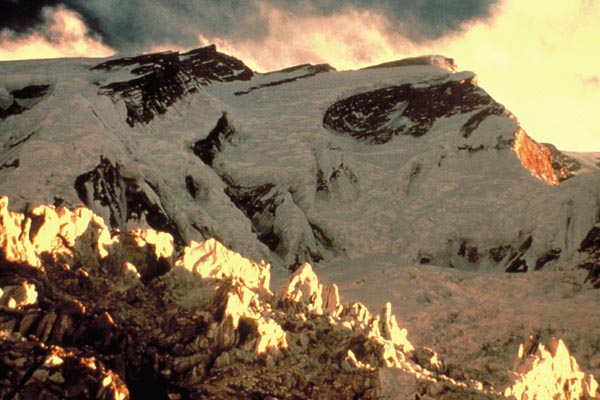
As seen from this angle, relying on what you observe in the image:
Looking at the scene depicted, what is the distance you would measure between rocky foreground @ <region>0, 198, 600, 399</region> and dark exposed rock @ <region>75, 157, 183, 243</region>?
1257 inches

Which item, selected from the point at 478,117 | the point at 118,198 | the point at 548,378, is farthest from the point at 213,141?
the point at 548,378

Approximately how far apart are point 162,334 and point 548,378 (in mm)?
20422

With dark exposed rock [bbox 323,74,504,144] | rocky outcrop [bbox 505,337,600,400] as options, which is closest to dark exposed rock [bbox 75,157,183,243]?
rocky outcrop [bbox 505,337,600,400]

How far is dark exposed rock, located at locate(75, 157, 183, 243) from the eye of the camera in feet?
200

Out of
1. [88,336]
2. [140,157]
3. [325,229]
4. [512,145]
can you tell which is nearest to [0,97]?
[140,157]

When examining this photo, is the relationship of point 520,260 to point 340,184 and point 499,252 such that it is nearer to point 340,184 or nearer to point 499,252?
point 499,252

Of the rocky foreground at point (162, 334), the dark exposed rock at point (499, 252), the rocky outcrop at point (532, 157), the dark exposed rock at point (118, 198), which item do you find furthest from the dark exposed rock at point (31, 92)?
the rocky foreground at point (162, 334)

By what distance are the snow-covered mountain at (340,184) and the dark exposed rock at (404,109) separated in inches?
12.8

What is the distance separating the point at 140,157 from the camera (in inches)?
2995

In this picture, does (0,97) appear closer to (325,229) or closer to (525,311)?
(325,229)

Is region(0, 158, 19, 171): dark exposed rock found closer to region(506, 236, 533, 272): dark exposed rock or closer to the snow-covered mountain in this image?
the snow-covered mountain

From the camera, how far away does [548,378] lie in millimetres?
35312

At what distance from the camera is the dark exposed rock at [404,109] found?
106m

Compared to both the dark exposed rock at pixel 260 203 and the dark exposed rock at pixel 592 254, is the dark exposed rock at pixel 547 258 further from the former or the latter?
the dark exposed rock at pixel 260 203
